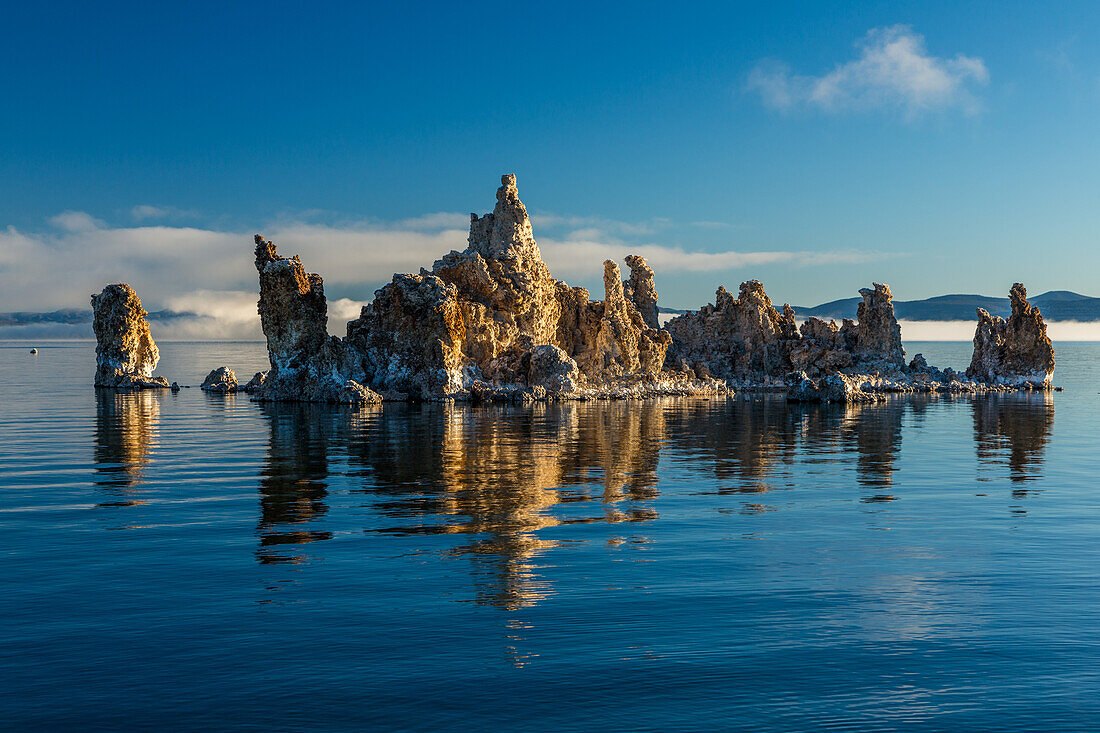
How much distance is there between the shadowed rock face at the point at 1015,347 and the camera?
394 ft

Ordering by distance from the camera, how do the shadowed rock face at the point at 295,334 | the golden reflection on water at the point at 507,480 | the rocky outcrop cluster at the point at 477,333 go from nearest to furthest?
1. the golden reflection on water at the point at 507,480
2. the shadowed rock face at the point at 295,334
3. the rocky outcrop cluster at the point at 477,333

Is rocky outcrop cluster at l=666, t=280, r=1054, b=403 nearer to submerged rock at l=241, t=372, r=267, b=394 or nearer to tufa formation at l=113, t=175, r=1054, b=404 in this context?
tufa formation at l=113, t=175, r=1054, b=404

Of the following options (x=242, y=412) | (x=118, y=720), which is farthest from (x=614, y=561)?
(x=242, y=412)

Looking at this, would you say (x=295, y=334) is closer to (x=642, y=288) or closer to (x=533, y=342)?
(x=533, y=342)

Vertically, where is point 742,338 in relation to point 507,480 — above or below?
above

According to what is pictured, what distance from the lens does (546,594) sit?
54.4 ft

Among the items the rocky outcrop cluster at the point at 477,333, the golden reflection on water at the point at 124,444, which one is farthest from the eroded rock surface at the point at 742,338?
the golden reflection on water at the point at 124,444

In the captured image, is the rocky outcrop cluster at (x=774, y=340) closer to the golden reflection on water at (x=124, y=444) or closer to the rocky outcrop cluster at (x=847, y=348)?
the rocky outcrop cluster at (x=847, y=348)

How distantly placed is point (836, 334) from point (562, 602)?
12599cm

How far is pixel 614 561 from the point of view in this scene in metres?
19.6

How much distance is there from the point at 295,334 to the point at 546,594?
3105 inches

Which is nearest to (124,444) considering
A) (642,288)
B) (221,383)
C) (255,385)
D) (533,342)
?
(255,385)

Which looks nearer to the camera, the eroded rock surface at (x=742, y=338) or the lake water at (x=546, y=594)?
the lake water at (x=546, y=594)

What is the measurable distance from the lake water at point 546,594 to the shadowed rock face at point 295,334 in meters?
47.9
